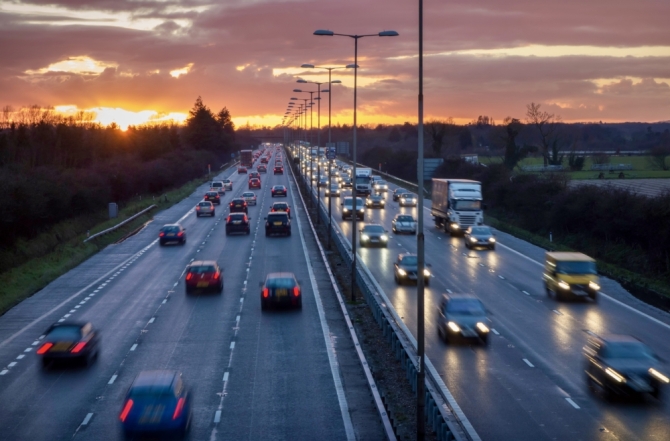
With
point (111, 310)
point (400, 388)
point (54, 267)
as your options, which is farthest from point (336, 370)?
point (54, 267)

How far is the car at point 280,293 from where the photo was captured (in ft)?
94.9

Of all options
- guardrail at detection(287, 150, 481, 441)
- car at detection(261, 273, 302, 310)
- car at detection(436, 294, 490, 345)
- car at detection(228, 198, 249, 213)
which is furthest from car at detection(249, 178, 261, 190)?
car at detection(436, 294, 490, 345)

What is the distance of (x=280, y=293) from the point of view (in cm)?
2894

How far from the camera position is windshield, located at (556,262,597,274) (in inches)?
1216

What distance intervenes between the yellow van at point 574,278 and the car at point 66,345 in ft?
59.9

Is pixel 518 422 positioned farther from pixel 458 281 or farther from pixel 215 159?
pixel 215 159

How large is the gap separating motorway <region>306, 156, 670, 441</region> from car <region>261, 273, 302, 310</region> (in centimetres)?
382

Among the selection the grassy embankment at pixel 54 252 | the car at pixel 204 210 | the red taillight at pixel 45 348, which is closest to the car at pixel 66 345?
the red taillight at pixel 45 348

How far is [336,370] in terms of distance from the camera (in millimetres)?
20719

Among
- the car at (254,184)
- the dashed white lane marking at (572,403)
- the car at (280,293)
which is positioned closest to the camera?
the dashed white lane marking at (572,403)

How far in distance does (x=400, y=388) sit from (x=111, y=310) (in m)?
14.8

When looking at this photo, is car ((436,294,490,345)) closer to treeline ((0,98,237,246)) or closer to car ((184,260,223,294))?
car ((184,260,223,294))

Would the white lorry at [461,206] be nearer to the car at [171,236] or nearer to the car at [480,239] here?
the car at [480,239]

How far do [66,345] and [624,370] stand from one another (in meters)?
14.1
